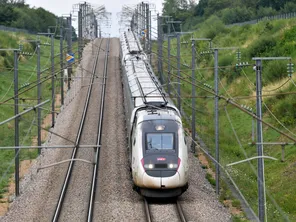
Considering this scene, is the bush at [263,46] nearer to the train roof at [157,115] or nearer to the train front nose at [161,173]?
the train roof at [157,115]

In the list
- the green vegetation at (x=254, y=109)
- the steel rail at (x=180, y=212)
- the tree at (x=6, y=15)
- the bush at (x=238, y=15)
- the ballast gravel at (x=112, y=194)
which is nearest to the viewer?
the steel rail at (x=180, y=212)

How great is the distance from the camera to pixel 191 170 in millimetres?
30812

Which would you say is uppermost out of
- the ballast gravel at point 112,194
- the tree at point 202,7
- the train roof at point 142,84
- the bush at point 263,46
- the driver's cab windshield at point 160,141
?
the tree at point 202,7

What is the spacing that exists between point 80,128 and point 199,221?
1858 centimetres

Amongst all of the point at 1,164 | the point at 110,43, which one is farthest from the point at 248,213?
the point at 110,43

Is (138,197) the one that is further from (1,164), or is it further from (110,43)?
(110,43)

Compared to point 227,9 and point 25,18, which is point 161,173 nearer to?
point 227,9

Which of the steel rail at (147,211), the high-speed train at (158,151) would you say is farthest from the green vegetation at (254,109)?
the steel rail at (147,211)

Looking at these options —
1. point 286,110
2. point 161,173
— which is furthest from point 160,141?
point 286,110

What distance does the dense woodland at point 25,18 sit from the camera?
356 feet

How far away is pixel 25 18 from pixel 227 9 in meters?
36.1

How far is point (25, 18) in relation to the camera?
11369cm

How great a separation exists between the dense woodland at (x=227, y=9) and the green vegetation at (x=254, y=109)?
2129 cm

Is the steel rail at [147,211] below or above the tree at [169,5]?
below
